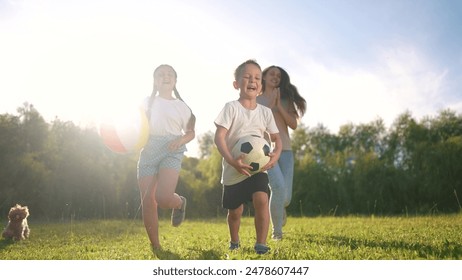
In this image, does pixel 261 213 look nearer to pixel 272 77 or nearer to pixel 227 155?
pixel 227 155

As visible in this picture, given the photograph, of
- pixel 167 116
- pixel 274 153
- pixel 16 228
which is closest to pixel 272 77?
pixel 167 116

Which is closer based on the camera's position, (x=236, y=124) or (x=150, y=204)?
(x=236, y=124)

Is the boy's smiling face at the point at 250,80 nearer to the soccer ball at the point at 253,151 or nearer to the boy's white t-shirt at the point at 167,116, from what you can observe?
the soccer ball at the point at 253,151

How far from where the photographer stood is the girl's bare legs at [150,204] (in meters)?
4.65

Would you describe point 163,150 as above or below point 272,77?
below

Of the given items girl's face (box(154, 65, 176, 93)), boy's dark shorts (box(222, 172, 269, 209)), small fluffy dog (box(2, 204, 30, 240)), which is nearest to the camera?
boy's dark shorts (box(222, 172, 269, 209))

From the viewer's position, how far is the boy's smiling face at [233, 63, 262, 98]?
4238mm

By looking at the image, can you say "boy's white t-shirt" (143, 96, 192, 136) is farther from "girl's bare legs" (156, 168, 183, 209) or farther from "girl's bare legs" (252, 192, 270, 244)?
"girl's bare legs" (252, 192, 270, 244)

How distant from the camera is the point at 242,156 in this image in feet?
13.2

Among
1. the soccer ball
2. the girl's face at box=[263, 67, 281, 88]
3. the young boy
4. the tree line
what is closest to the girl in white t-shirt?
the young boy

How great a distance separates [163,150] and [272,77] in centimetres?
191

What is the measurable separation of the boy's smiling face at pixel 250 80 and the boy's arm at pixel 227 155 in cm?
45

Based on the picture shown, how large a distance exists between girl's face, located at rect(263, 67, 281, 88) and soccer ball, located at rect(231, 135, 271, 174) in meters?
1.75
